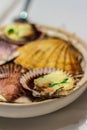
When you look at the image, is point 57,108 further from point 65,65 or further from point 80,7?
point 80,7

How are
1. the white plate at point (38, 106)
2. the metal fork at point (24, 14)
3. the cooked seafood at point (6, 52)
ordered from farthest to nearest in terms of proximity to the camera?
the metal fork at point (24, 14), the cooked seafood at point (6, 52), the white plate at point (38, 106)

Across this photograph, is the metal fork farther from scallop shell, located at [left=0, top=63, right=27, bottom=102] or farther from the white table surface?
scallop shell, located at [left=0, top=63, right=27, bottom=102]

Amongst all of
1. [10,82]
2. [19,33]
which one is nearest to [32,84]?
[10,82]

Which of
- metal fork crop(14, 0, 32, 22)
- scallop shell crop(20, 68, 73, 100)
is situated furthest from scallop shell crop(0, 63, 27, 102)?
metal fork crop(14, 0, 32, 22)

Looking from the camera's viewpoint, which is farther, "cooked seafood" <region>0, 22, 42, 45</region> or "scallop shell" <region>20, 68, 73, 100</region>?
"cooked seafood" <region>0, 22, 42, 45</region>

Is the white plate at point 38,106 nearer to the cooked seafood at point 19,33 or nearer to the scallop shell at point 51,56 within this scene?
the scallop shell at point 51,56

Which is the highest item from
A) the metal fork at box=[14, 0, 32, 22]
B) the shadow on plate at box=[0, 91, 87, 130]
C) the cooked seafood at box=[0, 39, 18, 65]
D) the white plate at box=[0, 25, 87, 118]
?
the metal fork at box=[14, 0, 32, 22]

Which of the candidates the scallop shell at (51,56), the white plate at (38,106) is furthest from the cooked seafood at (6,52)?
the white plate at (38,106)
